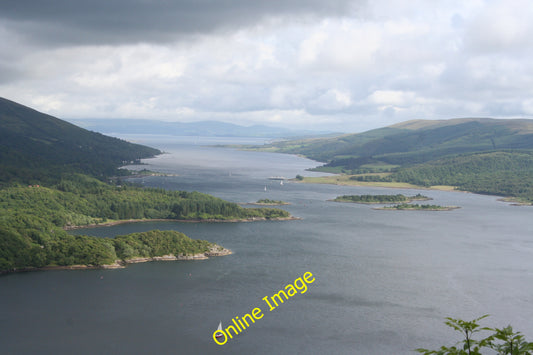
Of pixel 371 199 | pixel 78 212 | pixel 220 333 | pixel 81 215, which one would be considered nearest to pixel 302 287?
pixel 220 333

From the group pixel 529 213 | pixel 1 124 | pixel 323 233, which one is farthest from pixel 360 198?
pixel 1 124

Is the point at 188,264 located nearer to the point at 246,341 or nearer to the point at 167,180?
the point at 246,341

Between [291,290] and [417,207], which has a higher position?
[417,207]

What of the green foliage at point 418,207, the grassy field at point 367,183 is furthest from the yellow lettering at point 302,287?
the grassy field at point 367,183

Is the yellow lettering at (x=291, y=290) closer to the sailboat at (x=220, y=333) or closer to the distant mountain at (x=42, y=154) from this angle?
the sailboat at (x=220, y=333)

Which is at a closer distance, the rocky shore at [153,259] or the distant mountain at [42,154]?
the rocky shore at [153,259]

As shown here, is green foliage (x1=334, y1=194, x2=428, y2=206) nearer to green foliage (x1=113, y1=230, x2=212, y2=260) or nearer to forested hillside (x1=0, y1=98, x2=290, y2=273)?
forested hillside (x1=0, y1=98, x2=290, y2=273)

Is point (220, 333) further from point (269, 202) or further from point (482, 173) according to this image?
point (482, 173)
